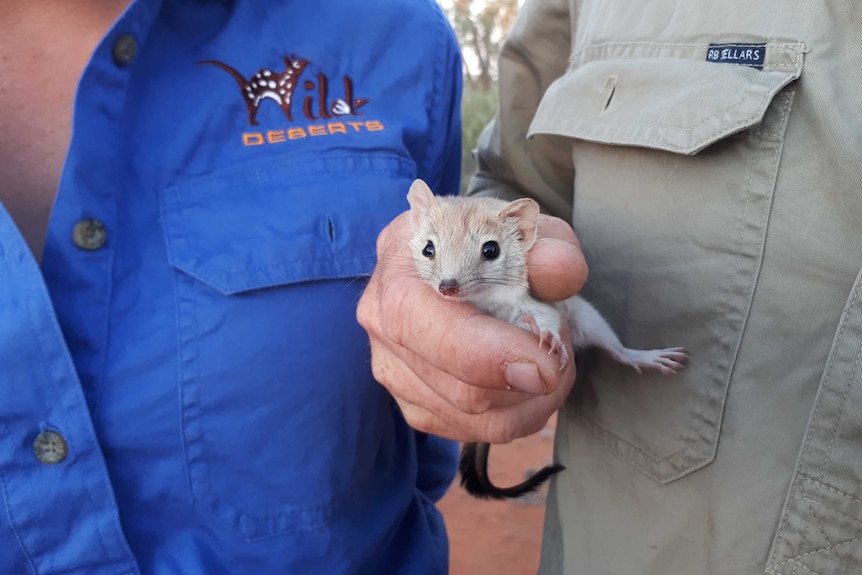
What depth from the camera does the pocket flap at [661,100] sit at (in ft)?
4.88

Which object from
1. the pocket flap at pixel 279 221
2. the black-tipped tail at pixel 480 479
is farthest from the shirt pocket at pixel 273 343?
the black-tipped tail at pixel 480 479

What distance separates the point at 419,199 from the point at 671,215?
729 mm

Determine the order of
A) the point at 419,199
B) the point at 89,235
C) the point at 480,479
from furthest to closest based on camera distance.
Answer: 1. the point at 480,479
2. the point at 419,199
3. the point at 89,235

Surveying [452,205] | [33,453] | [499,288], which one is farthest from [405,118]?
[33,453]

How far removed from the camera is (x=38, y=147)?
5.98ft

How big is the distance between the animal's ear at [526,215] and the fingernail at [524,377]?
1.75ft

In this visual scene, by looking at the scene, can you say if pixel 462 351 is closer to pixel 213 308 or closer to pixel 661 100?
pixel 213 308

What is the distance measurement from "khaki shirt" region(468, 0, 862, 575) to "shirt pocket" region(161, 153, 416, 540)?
719mm

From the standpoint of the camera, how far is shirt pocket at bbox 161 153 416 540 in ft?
5.51

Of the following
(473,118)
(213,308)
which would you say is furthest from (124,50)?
(473,118)

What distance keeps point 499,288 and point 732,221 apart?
2.42 feet

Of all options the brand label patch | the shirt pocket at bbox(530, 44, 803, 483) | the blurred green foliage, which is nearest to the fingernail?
the shirt pocket at bbox(530, 44, 803, 483)

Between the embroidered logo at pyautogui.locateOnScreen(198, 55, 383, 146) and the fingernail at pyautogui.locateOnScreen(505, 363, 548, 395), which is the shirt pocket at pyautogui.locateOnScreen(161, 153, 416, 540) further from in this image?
the fingernail at pyautogui.locateOnScreen(505, 363, 548, 395)

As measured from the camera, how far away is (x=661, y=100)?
5.55 feet
